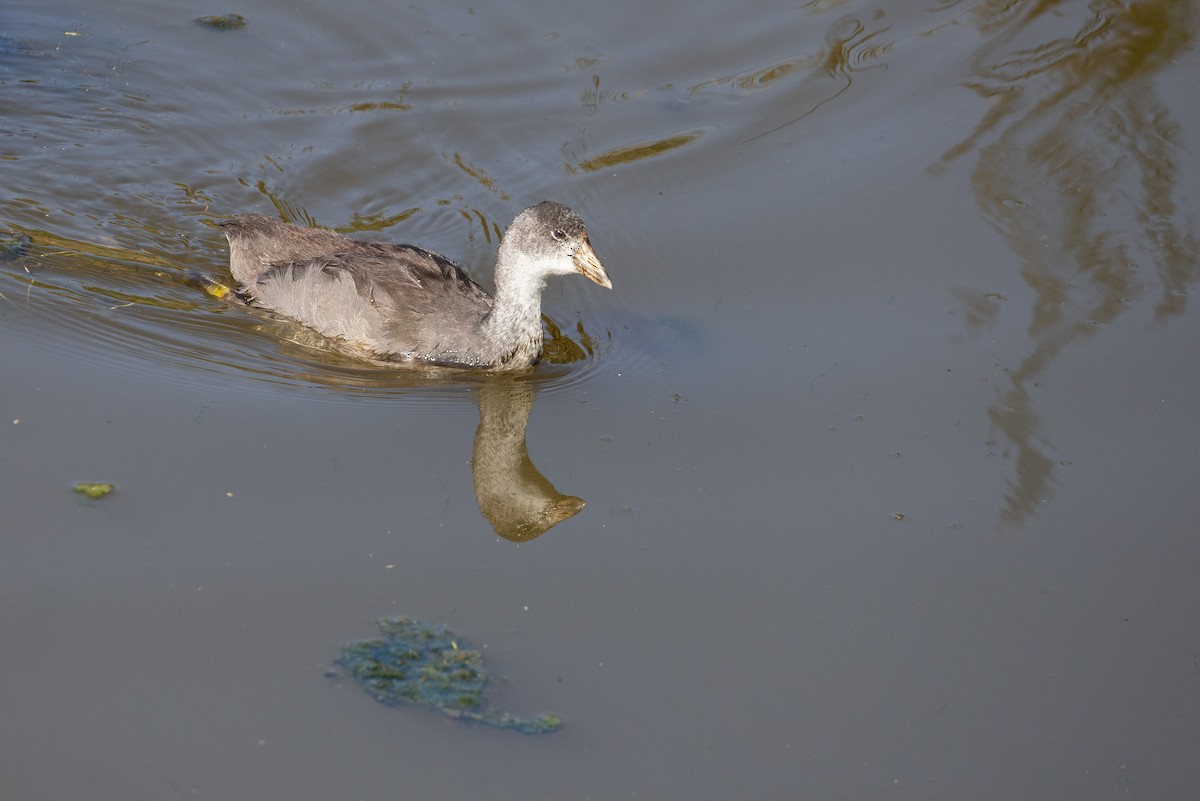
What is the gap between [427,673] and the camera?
15.4 ft

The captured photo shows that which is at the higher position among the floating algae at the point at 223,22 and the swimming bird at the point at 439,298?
the floating algae at the point at 223,22

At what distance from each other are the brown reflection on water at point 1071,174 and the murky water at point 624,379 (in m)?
0.03

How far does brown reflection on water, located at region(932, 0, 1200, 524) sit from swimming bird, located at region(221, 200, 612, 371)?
2294 mm

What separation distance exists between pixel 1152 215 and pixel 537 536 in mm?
4611

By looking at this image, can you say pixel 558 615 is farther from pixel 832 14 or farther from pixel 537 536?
pixel 832 14

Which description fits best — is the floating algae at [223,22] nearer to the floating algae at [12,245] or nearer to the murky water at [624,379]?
the murky water at [624,379]

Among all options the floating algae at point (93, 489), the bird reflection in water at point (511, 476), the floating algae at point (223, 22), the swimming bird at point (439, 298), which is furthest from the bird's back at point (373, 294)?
the floating algae at point (223, 22)

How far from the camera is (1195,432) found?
20.6 ft

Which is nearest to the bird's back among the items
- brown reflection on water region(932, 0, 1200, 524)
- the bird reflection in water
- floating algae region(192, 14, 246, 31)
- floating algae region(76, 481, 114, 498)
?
the bird reflection in water

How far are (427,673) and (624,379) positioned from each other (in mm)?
2469

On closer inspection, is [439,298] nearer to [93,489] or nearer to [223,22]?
[93,489]

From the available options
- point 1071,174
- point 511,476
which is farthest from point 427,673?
point 1071,174

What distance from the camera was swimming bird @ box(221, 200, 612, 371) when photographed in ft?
22.8

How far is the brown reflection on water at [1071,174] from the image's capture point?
6961 millimetres
